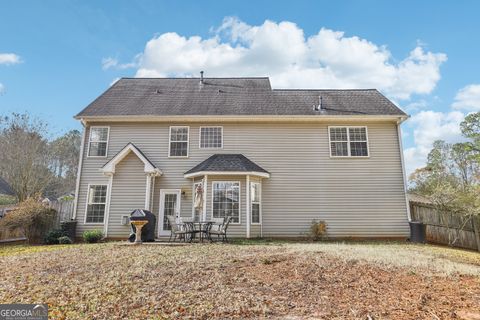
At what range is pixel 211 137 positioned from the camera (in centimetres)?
1349

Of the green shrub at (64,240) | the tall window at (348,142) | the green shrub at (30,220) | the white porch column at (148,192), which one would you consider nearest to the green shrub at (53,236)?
the green shrub at (64,240)

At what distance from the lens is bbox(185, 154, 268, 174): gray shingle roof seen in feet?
39.0

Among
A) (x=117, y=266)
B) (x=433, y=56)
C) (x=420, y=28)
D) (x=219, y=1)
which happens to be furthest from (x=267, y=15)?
(x=117, y=266)

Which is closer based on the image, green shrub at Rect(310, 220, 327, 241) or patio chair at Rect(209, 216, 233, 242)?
patio chair at Rect(209, 216, 233, 242)

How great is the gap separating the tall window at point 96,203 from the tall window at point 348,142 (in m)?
10.9

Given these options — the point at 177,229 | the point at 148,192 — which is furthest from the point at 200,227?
the point at 148,192

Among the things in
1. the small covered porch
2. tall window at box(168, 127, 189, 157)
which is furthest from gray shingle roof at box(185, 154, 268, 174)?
tall window at box(168, 127, 189, 157)

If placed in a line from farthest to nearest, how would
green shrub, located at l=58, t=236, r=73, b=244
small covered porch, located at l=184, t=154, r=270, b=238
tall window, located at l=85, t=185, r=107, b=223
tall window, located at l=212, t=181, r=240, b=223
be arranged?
tall window, located at l=85, t=185, r=107, b=223 → tall window, located at l=212, t=181, r=240, b=223 → small covered porch, located at l=184, t=154, r=270, b=238 → green shrub, located at l=58, t=236, r=73, b=244

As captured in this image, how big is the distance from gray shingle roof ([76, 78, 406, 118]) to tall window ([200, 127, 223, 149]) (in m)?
0.81

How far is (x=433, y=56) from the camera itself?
12.4m

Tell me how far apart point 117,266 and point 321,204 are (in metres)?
9.20

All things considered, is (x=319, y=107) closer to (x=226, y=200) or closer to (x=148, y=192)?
(x=226, y=200)

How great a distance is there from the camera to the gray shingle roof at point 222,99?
13.6 m

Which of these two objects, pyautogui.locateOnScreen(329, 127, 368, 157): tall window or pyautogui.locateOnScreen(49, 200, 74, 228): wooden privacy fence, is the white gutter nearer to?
pyautogui.locateOnScreen(329, 127, 368, 157): tall window
